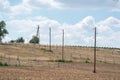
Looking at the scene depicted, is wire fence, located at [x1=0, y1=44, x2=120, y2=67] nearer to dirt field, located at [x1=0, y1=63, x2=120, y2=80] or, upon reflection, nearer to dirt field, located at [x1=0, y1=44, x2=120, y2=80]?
dirt field, located at [x1=0, y1=44, x2=120, y2=80]

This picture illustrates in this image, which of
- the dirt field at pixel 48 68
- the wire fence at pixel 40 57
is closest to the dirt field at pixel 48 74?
the dirt field at pixel 48 68

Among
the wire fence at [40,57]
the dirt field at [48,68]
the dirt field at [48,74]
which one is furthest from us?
the wire fence at [40,57]

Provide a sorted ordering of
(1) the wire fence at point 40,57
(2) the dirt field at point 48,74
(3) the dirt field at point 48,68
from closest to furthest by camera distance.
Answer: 1. (2) the dirt field at point 48,74
2. (3) the dirt field at point 48,68
3. (1) the wire fence at point 40,57

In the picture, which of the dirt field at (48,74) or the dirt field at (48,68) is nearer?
the dirt field at (48,74)

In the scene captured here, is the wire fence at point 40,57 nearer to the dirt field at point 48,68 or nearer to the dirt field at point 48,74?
the dirt field at point 48,68

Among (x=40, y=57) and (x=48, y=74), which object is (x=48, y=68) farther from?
(x=40, y=57)

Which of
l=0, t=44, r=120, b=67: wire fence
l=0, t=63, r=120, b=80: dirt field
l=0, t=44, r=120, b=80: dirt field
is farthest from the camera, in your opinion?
l=0, t=44, r=120, b=67: wire fence

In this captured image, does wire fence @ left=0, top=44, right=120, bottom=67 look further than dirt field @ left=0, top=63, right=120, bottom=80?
Yes

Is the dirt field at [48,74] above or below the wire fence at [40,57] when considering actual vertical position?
below

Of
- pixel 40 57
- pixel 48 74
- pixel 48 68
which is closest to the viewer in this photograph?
pixel 48 74

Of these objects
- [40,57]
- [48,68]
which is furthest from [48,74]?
[40,57]

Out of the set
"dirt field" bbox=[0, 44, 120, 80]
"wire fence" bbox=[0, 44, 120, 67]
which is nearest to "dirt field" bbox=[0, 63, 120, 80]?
"dirt field" bbox=[0, 44, 120, 80]

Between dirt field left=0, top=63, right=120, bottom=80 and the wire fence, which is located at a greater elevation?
the wire fence

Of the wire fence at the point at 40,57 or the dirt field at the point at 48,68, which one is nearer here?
the dirt field at the point at 48,68
